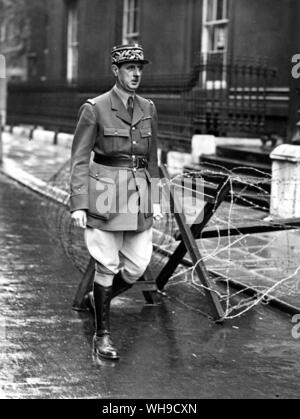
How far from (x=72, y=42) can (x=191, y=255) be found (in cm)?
2290

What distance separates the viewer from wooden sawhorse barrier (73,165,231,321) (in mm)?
6598

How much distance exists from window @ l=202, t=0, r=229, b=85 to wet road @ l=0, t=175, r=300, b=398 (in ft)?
34.4

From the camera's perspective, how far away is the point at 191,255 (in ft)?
22.4

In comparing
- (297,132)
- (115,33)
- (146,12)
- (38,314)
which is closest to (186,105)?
(297,132)

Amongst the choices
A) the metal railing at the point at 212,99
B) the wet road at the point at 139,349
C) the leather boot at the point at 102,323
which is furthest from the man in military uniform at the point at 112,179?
the metal railing at the point at 212,99

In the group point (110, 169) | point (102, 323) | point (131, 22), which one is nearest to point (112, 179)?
point (110, 169)

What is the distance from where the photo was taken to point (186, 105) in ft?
55.0

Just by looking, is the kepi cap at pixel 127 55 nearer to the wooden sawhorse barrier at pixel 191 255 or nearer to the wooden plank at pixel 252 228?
the wooden sawhorse barrier at pixel 191 255

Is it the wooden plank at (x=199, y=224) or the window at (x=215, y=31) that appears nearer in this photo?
→ the wooden plank at (x=199, y=224)

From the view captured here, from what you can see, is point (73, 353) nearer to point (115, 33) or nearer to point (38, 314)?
point (38, 314)

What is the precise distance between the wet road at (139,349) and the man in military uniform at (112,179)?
336 mm

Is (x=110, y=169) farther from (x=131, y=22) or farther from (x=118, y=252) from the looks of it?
(x=131, y=22)

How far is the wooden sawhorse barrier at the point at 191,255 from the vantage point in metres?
6.60

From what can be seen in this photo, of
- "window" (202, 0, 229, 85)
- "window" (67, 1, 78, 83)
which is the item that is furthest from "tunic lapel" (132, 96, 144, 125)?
"window" (67, 1, 78, 83)
